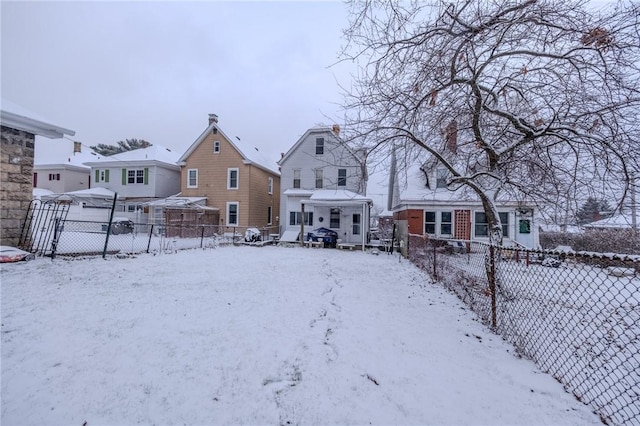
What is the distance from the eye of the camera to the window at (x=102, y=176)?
2281cm

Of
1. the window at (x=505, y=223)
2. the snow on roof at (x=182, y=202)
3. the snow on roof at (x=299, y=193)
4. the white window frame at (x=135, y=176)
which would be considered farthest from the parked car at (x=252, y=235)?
the window at (x=505, y=223)

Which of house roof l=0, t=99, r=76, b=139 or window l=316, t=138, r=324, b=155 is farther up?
window l=316, t=138, r=324, b=155

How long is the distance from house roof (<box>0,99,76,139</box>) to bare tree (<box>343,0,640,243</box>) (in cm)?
870

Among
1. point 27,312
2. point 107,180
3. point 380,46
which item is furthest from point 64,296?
point 107,180

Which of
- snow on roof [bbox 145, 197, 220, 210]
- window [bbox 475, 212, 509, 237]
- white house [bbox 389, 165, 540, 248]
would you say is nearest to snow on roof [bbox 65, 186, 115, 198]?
snow on roof [bbox 145, 197, 220, 210]

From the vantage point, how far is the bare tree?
11.2 ft

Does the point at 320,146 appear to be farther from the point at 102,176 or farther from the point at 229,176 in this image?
the point at 102,176

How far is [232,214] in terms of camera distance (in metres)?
20.3

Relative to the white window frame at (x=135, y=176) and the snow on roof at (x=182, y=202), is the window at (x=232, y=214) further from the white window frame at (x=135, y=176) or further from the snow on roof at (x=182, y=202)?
the white window frame at (x=135, y=176)

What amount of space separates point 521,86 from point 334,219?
14.2 meters

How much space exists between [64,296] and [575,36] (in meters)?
8.59

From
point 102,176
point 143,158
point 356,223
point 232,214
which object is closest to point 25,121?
point 232,214

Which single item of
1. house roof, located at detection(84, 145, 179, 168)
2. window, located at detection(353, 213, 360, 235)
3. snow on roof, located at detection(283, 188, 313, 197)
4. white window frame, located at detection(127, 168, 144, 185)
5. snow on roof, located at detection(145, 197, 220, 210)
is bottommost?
window, located at detection(353, 213, 360, 235)

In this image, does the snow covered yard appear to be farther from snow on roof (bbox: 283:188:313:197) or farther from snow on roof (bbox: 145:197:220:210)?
snow on roof (bbox: 145:197:220:210)
